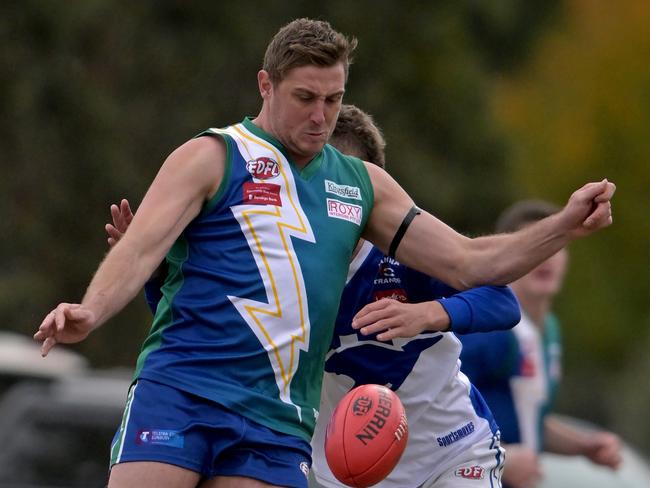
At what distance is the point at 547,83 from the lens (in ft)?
101

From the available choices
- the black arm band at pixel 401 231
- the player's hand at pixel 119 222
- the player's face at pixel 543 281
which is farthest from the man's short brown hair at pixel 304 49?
the player's face at pixel 543 281

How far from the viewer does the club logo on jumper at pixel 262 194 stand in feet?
18.0

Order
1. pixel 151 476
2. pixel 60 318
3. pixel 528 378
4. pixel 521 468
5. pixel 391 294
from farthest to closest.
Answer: pixel 528 378
pixel 521 468
pixel 391 294
pixel 151 476
pixel 60 318

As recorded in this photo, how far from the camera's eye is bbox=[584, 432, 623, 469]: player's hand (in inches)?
327

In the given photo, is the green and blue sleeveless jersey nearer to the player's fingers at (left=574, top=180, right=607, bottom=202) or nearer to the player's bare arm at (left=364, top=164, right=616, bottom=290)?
the player's bare arm at (left=364, top=164, right=616, bottom=290)

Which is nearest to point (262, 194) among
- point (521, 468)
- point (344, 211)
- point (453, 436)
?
point (344, 211)

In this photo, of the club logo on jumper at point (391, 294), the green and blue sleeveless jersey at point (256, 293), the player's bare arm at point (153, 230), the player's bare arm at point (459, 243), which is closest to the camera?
the player's bare arm at point (153, 230)

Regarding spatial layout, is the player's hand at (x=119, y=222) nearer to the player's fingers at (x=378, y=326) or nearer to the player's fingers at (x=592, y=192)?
the player's fingers at (x=378, y=326)

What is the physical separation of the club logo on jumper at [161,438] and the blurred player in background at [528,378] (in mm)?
2425

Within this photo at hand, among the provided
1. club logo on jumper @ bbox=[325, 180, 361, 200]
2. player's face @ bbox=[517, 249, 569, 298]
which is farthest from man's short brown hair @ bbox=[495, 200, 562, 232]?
club logo on jumper @ bbox=[325, 180, 361, 200]

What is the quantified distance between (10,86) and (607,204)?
1675cm

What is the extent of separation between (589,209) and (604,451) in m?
3.16

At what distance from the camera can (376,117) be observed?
75.3 feet

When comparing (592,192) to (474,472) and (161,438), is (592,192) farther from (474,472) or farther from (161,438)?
(161,438)
